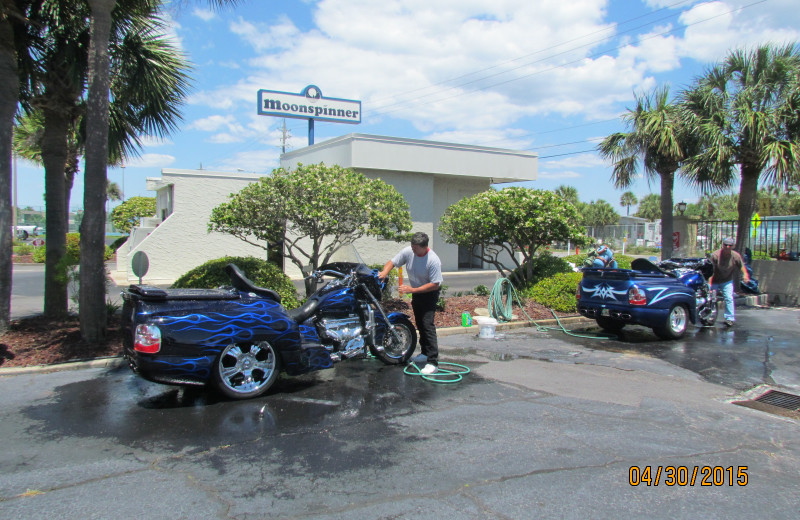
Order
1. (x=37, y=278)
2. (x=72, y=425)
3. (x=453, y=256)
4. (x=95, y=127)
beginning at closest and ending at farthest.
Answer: (x=72, y=425)
(x=95, y=127)
(x=37, y=278)
(x=453, y=256)

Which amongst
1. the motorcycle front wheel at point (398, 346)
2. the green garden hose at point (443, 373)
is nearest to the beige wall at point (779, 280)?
the green garden hose at point (443, 373)

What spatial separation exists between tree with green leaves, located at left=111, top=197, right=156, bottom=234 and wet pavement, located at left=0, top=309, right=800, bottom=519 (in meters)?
35.5

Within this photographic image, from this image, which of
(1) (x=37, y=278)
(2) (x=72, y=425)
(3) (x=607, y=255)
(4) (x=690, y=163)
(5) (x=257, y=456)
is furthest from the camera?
(1) (x=37, y=278)

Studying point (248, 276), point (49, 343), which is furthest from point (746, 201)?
point (49, 343)

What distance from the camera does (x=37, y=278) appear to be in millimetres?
22109

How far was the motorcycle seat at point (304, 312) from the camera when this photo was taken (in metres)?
6.44

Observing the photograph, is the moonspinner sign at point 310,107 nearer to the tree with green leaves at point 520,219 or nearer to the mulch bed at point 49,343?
the tree with green leaves at point 520,219

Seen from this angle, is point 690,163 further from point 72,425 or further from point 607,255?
point 72,425

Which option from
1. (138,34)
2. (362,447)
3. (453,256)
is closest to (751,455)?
(362,447)

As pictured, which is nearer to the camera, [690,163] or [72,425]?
[72,425]

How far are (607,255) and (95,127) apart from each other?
10.9 m

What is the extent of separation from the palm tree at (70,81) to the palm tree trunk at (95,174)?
57.1 inches
